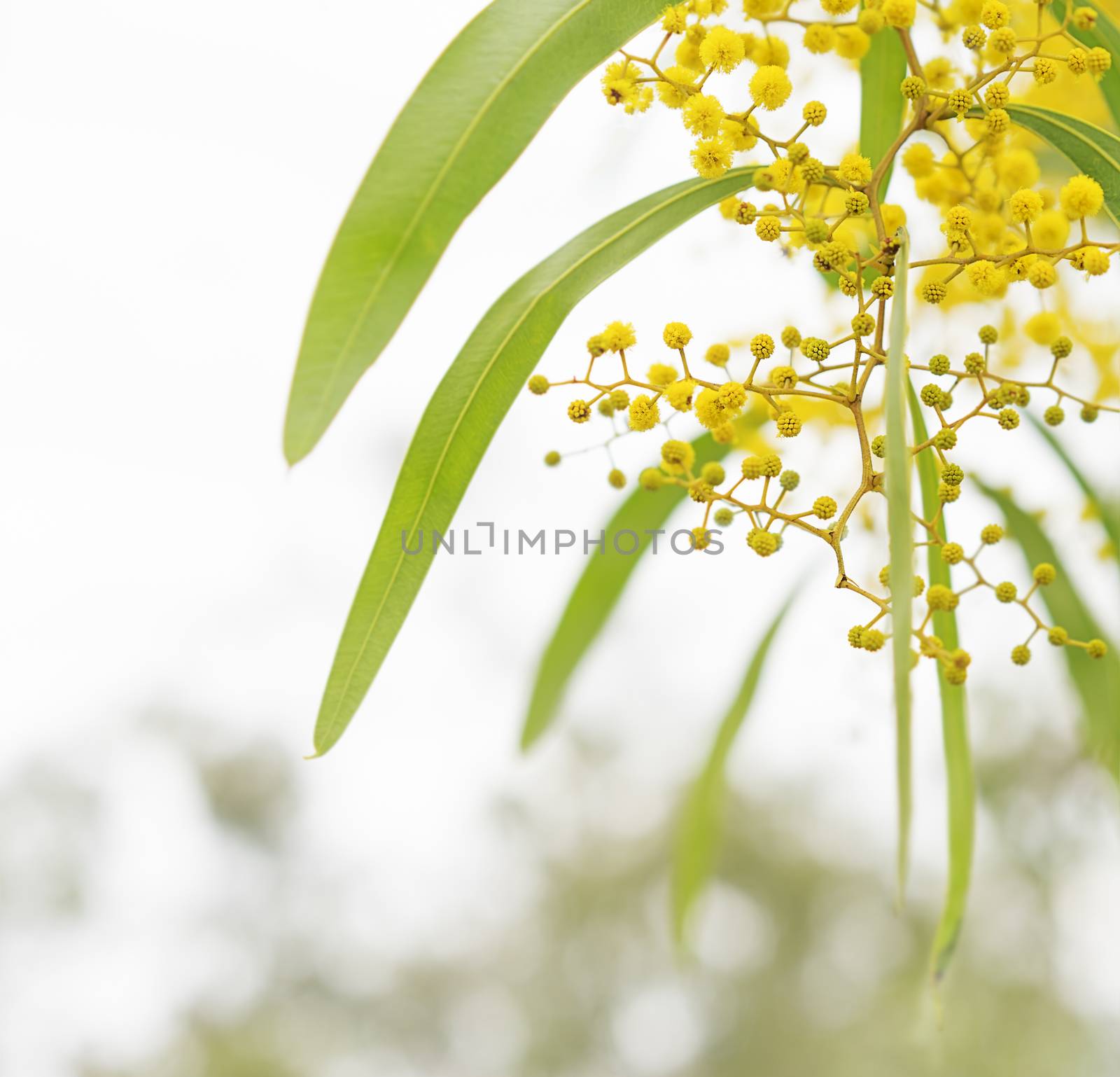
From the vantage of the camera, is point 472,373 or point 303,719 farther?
point 303,719

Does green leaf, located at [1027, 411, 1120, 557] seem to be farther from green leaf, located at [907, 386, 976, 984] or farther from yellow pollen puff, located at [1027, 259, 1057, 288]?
yellow pollen puff, located at [1027, 259, 1057, 288]

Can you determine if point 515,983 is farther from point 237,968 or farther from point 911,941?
point 911,941

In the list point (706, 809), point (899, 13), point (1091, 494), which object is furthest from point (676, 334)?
point (706, 809)

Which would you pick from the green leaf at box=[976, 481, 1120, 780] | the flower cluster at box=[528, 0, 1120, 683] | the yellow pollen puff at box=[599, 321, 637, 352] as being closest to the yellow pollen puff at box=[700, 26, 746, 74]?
the flower cluster at box=[528, 0, 1120, 683]

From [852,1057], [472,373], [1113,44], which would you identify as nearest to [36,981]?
[852,1057]

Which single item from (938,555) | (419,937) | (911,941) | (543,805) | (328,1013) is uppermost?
(938,555)

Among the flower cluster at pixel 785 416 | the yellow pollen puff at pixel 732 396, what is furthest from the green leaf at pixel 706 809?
the yellow pollen puff at pixel 732 396
